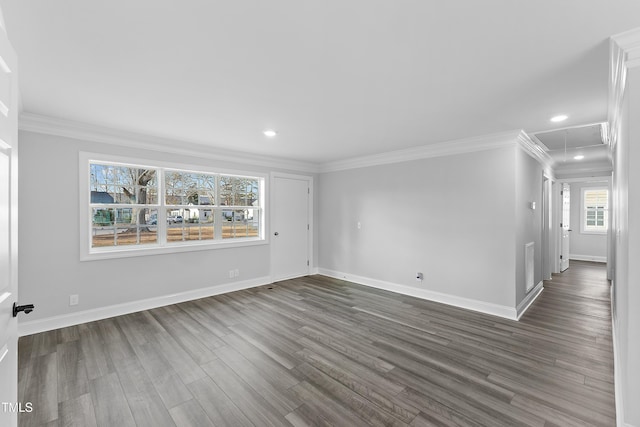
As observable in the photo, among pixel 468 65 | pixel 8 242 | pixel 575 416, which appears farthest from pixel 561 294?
pixel 8 242

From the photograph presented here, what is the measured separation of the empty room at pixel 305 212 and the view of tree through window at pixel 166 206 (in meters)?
0.03

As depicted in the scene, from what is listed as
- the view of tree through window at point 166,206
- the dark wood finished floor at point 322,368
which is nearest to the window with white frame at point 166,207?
the view of tree through window at point 166,206

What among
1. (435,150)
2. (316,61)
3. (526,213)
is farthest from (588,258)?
(316,61)

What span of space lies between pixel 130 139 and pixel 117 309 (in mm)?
2309

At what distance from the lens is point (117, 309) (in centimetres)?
379

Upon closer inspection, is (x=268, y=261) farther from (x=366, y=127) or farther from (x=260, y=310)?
(x=366, y=127)

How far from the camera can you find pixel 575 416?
1971mm

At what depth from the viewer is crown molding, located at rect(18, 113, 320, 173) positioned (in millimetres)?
3258

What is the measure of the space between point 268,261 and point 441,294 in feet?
10.3

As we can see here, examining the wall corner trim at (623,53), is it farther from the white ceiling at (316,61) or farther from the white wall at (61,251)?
the white wall at (61,251)

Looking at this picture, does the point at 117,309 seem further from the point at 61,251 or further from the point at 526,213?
the point at 526,213

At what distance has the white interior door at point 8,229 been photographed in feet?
3.63

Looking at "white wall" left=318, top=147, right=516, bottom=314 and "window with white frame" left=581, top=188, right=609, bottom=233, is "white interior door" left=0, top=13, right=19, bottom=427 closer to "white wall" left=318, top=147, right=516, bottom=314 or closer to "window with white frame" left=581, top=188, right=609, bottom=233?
"white wall" left=318, top=147, right=516, bottom=314

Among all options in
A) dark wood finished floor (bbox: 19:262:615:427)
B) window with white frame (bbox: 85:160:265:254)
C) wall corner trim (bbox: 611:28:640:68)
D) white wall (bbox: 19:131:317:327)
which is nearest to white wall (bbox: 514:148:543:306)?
dark wood finished floor (bbox: 19:262:615:427)
